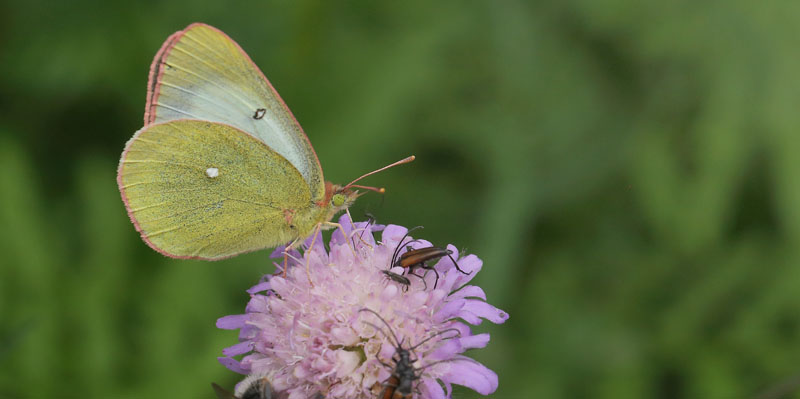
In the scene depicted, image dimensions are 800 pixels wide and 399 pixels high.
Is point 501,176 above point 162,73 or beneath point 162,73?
above

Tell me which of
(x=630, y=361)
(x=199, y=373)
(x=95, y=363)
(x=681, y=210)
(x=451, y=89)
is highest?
(x=451, y=89)

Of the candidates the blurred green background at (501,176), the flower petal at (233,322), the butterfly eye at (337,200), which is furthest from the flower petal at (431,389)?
the blurred green background at (501,176)

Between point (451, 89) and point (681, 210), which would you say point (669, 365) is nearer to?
point (681, 210)

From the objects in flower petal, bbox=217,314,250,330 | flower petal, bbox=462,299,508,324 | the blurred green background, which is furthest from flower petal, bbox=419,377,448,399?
the blurred green background

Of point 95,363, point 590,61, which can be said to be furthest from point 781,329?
point 95,363

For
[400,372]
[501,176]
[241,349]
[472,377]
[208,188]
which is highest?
[501,176]

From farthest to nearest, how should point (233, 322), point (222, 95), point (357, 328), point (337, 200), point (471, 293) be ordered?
point (222, 95) → point (337, 200) → point (233, 322) → point (471, 293) → point (357, 328)

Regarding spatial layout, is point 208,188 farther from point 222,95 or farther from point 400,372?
point 400,372

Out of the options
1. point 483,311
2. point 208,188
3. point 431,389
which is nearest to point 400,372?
point 431,389
